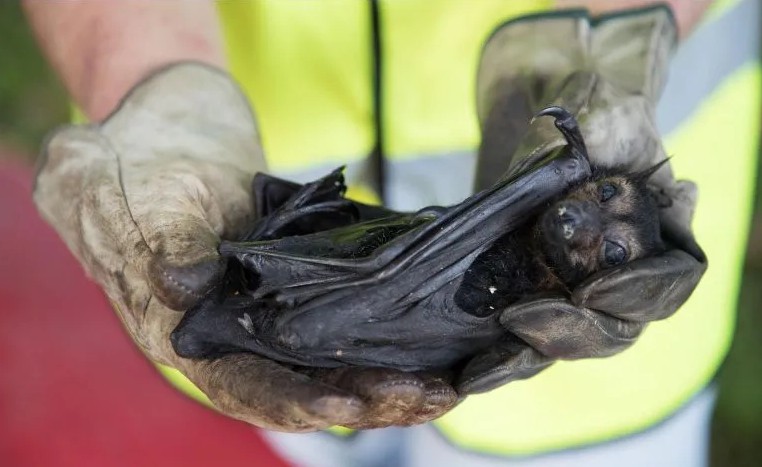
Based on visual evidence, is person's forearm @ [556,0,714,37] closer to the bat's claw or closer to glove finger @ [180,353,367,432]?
the bat's claw

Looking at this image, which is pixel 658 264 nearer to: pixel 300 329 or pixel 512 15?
pixel 300 329

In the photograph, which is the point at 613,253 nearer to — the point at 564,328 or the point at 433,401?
the point at 564,328

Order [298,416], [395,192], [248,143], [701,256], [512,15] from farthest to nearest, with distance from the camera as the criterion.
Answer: [395,192], [512,15], [248,143], [701,256], [298,416]

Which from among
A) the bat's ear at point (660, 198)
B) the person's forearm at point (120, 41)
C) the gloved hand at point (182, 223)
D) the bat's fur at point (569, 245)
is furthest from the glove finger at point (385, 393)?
the person's forearm at point (120, 41)

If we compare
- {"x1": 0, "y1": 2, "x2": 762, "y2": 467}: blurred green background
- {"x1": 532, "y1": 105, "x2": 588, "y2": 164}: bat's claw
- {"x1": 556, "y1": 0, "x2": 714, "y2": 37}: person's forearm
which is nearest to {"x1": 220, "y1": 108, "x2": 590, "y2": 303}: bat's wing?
{"x1": 532, "y1": 105, "x2": 588, "y2": 164}: bat's claw

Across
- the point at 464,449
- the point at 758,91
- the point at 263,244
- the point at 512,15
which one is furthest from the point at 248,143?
the point at 758,91

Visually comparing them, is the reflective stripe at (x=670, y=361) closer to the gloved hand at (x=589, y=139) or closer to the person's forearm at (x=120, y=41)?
the gloved hand at (x=589, y=139)

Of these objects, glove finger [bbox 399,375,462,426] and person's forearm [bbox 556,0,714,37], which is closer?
glove finger [bbox 399,375,462,426]
